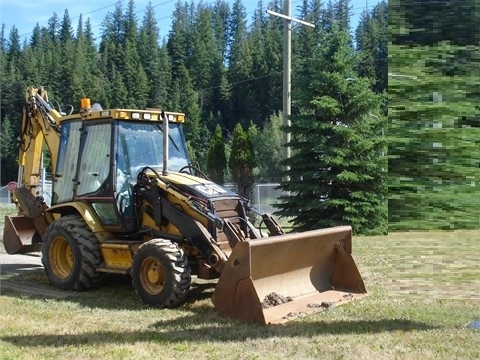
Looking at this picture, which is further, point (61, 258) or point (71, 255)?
point (61, 258)

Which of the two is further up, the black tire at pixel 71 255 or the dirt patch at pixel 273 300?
the black tire at pixel 71 255

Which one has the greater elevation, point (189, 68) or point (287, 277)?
point (189, 68)

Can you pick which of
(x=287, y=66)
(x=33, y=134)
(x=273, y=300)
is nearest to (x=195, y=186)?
(x=273, y=300)

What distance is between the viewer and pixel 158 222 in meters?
8.52

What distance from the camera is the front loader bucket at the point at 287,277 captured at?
7.06 meters

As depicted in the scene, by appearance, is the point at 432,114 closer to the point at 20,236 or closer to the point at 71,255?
the point at 71,255

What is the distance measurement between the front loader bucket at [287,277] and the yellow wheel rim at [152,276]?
36.2 inches

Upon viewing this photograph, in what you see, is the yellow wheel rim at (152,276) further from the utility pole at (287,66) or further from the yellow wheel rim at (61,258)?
the utility pole at (287,66)

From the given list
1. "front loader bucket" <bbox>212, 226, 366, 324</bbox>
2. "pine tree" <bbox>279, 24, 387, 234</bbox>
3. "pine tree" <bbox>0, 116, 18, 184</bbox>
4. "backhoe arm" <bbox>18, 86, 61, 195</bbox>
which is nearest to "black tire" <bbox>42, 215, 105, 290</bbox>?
"backhoe arm" <bbox>18, 86, 61, 195</bbox>

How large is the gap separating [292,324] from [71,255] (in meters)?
3.71

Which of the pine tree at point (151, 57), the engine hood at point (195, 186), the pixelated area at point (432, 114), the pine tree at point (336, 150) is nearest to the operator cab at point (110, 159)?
the engine hood at point (195, 186)

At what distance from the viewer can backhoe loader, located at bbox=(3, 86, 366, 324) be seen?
748cm

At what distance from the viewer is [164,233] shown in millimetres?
8492

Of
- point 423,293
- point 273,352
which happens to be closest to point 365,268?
point 423,293
